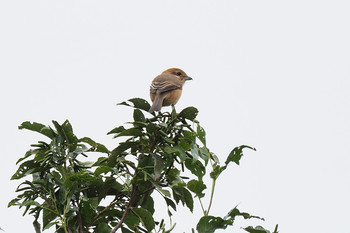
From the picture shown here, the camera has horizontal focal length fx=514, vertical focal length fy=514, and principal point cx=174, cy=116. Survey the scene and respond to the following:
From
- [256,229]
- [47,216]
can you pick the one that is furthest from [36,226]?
[256,229]

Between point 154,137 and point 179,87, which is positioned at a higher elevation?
point 179,87

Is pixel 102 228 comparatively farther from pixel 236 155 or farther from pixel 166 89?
pixel 166 89

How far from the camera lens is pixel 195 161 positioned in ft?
8.56

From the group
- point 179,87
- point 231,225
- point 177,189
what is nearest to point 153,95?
point 179,87

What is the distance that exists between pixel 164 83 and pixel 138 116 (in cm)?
427

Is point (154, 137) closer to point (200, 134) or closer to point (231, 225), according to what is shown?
point (200, 134)

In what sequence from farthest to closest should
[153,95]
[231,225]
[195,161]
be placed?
[153,95] < [195,161] < [231,225]

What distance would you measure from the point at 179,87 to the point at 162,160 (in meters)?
4.60

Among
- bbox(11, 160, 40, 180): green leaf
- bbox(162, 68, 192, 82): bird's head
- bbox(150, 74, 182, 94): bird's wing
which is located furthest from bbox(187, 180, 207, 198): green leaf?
bbox(162, 68, 192, 82): bird's head

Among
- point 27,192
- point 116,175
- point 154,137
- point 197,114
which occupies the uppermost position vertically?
point 197,114

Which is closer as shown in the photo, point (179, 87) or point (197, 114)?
point (197, 114)

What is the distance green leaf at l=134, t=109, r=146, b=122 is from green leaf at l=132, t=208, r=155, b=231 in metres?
0.49

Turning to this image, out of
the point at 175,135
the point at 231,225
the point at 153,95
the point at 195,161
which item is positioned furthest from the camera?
the point at 153,95

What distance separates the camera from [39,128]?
9.36 ft
